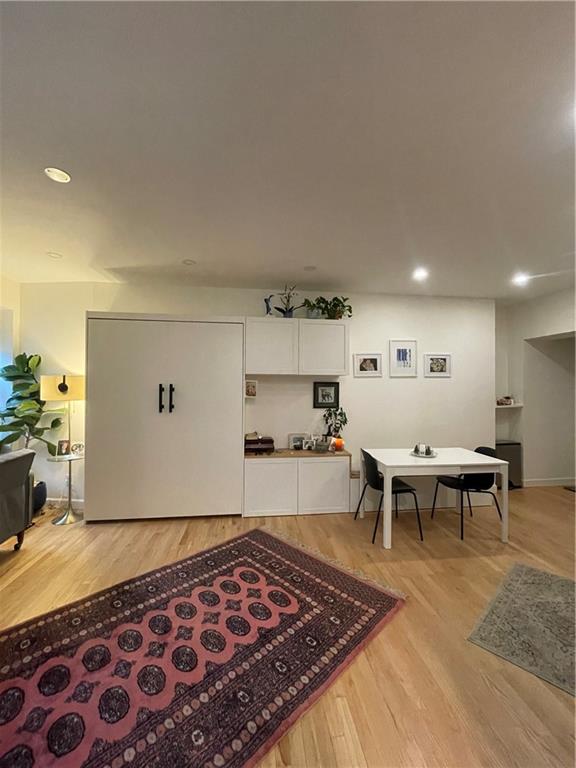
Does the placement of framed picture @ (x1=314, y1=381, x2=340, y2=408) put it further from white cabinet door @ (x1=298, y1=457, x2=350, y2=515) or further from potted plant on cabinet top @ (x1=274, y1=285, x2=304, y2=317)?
potted plant on cabinet top @ (x1=274, y1=285, x2=304, y2=317)

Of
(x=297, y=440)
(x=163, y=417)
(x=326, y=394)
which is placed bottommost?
(x=297, y=440)

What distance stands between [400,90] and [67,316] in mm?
4141

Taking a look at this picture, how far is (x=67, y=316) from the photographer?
155 inches

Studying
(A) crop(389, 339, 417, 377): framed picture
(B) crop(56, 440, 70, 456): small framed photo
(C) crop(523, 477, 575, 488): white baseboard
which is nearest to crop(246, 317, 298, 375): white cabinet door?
(A) crop(389, 339, 417, 377): framed picture

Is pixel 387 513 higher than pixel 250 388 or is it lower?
lower

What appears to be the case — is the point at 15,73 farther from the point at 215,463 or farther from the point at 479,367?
the point at 479,367

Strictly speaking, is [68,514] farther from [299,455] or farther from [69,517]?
[299,455]

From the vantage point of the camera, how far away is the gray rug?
1.70 m

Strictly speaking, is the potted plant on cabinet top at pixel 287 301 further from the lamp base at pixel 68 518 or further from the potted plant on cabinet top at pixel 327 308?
the lamp base at pixel 68 518

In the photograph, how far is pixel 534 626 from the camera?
1.97 m

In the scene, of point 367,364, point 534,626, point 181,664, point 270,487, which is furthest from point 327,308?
point 181,664

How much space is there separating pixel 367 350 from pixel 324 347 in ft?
2.37

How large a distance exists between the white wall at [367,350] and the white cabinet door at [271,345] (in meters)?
0.39

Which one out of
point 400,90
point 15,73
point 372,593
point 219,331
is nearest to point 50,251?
point 219,331
